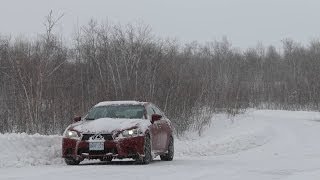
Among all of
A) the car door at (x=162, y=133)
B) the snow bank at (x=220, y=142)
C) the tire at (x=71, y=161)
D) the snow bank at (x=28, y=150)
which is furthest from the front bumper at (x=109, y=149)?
the snow bank at (x=220, y=142)

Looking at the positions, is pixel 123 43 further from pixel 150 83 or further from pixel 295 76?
pixel 295 76

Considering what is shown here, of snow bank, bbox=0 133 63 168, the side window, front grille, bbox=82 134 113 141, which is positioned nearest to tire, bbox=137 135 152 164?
front grille, bbox=82 134 113 141

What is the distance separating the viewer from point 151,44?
152 ft

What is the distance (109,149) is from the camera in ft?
42.5

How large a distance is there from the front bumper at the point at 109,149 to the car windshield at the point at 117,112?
1418 mm

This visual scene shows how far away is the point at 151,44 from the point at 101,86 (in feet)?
42.3

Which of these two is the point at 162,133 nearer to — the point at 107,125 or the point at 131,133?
the point at 131,133

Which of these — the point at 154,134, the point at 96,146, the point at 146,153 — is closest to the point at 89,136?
the point at 96,146

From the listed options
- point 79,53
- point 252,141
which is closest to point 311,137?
point 252,141

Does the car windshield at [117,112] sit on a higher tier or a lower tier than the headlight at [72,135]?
higher

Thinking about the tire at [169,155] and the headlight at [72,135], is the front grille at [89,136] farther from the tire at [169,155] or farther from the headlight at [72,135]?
the tire at [169,155]

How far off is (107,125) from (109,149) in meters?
0.57

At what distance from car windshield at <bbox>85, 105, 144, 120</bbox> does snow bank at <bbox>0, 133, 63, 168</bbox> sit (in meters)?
1.14

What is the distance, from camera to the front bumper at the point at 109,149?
42.5 ft
